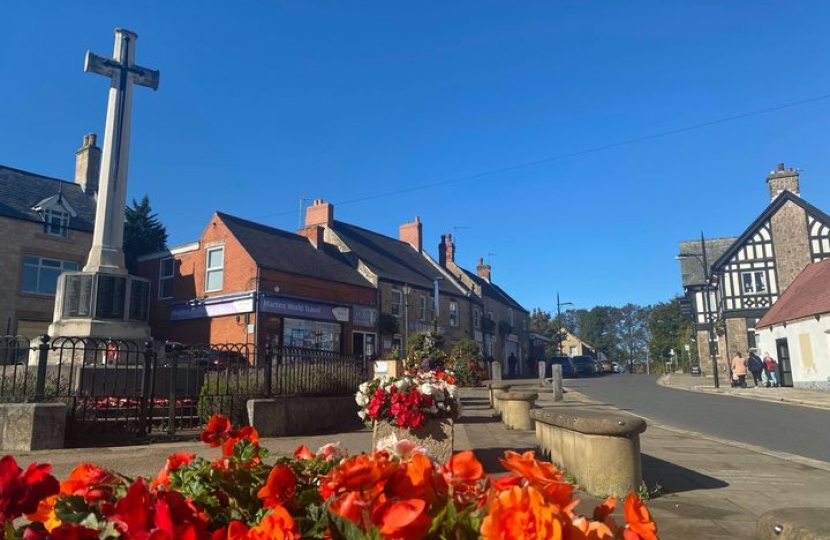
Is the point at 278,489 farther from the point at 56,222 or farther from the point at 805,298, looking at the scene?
the point at 56,222

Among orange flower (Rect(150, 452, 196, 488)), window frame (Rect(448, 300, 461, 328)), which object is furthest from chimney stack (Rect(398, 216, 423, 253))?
orange flower (Rect(150, 452, 196, 488))

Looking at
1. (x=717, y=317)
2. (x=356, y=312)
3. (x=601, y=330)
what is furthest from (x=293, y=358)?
(x=601, y=330)

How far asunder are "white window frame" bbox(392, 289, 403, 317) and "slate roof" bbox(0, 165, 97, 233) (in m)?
17.7

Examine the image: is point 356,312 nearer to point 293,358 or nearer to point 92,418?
point 293,358

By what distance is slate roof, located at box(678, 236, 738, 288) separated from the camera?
140 ft

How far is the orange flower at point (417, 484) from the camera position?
1307mm

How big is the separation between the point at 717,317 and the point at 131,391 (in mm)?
39311

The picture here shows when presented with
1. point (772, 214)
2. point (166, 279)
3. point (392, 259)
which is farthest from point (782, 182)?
point (166, 279)

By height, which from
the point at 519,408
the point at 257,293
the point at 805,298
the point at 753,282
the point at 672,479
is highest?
the point at 753,282

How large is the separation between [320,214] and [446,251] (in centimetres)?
1438

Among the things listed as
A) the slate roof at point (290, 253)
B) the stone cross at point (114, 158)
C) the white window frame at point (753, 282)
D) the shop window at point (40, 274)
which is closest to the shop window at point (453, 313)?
the slate roof at point (290, 253)

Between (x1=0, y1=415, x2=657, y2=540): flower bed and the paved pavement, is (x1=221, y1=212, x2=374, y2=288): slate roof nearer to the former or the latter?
the paved pavement

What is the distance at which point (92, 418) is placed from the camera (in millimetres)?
8625

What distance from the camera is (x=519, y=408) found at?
36.2 feet
